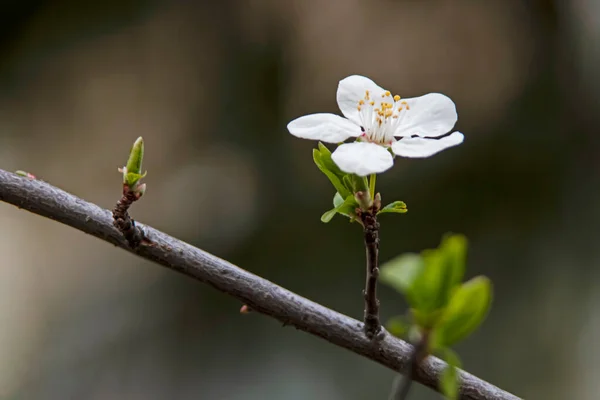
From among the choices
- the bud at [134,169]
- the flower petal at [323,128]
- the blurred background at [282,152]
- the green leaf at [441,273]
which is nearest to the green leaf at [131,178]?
the bud at [134,169]

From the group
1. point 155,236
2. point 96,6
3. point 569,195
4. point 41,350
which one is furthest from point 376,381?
point 96,6

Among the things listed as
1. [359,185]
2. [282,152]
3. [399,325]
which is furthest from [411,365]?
[282,152]

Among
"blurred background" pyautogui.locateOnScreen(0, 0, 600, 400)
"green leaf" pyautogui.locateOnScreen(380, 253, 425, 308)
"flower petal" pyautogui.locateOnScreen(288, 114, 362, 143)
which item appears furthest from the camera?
"blurred background" pyautogui.locateOnScreen(0, 0, 600, 400)

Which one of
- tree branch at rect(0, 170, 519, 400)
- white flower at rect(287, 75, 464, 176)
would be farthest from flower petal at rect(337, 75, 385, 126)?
tree branch at rect(0, 170, 519, 400)

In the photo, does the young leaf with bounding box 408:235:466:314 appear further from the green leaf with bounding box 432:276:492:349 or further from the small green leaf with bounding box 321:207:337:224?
the small green leaf with bounding box 321:207:337:224

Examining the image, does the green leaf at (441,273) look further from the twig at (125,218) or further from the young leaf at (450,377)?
the twig at (125,218)

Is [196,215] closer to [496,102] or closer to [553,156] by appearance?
[496,102]

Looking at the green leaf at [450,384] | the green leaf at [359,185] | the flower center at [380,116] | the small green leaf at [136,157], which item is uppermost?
the flower center at [380,116]
